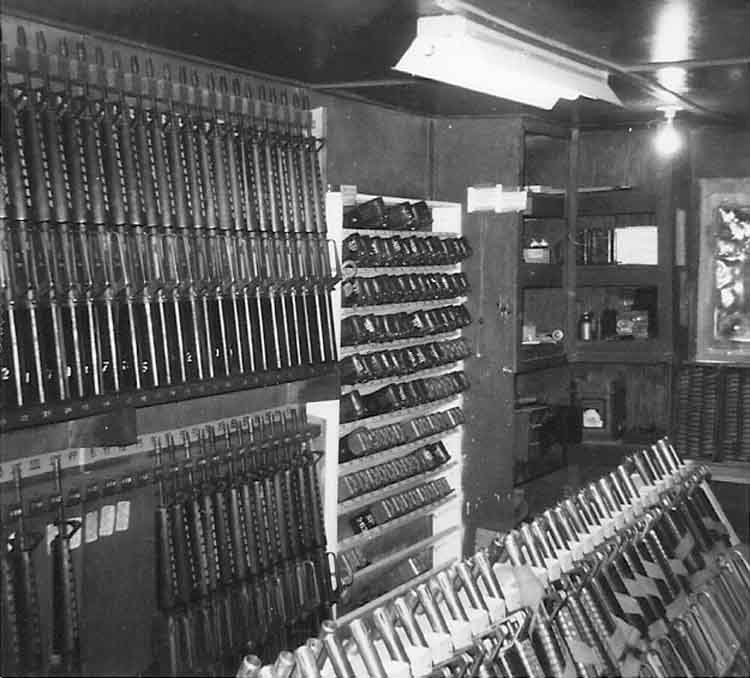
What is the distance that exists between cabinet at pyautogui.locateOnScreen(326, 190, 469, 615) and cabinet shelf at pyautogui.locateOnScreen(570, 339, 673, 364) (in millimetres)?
802

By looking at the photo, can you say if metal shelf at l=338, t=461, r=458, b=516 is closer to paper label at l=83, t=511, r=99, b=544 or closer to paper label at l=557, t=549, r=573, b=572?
paper label at l=83, t=511, r=99, b=544

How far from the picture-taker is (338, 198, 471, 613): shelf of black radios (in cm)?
468

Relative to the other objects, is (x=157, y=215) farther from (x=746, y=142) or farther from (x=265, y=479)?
(x=746, y=142)

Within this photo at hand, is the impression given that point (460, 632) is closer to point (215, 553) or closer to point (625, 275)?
point (215, 553)

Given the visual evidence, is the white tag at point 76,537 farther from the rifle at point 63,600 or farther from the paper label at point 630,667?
the paper label at point 630,667

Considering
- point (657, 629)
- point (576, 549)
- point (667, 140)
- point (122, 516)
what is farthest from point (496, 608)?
point (667, 140)

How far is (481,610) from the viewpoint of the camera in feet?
8.71

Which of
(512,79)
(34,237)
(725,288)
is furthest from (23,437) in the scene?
(725,288)

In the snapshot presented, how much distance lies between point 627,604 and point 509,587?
1.31 feet

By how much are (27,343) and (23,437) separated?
45cm

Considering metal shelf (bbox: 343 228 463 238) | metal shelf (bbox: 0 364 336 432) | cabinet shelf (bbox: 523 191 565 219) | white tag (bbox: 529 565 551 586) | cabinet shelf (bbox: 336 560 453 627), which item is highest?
cabinet shelf (bbox: 523 191 565 219)

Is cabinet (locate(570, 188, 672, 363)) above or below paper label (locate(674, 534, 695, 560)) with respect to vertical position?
above

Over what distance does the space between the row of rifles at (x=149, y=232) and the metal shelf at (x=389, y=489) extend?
868 mm

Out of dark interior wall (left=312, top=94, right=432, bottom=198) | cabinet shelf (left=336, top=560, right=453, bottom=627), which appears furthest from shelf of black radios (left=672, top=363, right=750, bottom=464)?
dark interior wall (left=312, top=94, right=432, bottom=198)
